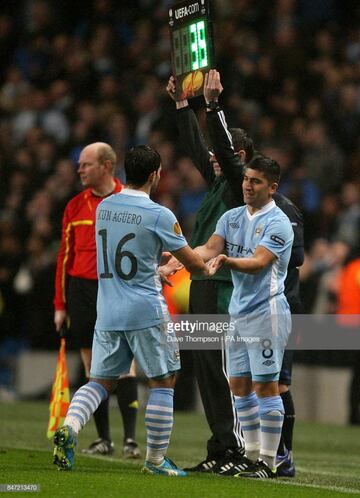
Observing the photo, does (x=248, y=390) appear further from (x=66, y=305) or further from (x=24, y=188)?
(x=24, y=188)

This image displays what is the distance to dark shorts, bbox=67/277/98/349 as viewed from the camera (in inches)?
396

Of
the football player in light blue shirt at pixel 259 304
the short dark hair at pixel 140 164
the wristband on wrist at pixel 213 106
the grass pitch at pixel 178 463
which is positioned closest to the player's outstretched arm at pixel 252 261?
the football player in light blue shirt at pixel 259 304

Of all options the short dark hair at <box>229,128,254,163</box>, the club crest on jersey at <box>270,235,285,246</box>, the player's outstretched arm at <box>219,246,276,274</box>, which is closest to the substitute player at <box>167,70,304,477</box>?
the short dark hair at <box>229,128,254,163</box>

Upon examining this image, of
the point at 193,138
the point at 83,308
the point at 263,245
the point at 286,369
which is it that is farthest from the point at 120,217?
the point at 83,308

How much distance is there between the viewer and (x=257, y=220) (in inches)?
311

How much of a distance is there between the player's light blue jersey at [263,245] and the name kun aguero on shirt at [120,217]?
749 millimetres

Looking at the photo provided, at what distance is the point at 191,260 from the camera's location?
24.5ft

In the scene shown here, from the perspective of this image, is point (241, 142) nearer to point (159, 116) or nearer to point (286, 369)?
point (286, 369)

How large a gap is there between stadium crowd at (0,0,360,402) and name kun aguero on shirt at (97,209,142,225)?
656cm

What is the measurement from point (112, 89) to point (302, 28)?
2.80 meters

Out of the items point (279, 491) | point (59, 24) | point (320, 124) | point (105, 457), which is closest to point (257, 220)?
point (279, 491)

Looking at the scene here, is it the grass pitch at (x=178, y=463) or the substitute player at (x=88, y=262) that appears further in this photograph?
the substitute player at (x=88, y=262)

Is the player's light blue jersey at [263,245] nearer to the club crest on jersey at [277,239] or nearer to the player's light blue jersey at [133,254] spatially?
the club crest on jersey at [277,239]

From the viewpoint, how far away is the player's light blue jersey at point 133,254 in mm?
7508
